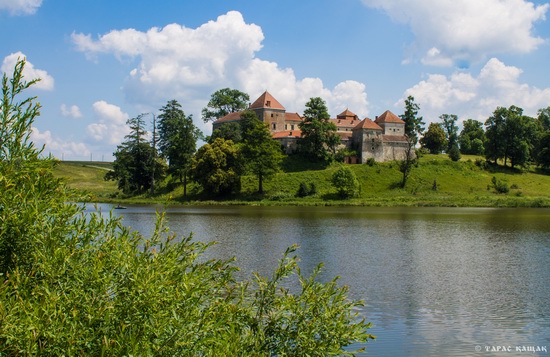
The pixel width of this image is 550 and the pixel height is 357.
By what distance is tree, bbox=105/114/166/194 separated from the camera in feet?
287

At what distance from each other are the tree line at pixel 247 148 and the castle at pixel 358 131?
2751mm

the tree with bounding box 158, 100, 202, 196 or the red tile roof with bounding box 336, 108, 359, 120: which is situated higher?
the red tile roof with bounding box 336, 108, 359, 120

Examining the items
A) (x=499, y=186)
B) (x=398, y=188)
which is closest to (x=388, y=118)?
(x=398, y=188)

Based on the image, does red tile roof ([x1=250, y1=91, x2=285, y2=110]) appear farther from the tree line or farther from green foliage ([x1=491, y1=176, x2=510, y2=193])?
green foliage ([x1=491, y1=176, x2=510, y2=193])

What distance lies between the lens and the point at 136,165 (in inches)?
3506

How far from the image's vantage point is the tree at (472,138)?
12506 centimetres

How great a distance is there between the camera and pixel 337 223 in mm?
48406

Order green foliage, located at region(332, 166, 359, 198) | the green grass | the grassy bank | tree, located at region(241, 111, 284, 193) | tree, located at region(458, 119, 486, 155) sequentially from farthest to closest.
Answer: tree, located at region(458, 119, 486, 155), the green grass, tree, located at region(241, 111, 284, 193), green foliage, located at region(332, 166, 359, 198), the grassy bank

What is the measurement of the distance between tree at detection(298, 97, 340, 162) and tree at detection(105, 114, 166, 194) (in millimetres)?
25722

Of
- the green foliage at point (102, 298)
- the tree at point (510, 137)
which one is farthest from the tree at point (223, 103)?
the green foliage at point (102, 298)

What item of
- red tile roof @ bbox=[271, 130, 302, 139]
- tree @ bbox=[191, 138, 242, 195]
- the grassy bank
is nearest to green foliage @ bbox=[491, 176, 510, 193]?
the grassy bank

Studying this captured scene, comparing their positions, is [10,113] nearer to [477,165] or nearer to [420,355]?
[420,355]

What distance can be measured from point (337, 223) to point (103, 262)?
137 ft

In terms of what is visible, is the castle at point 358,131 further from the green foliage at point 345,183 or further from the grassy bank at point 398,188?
the green foliage at point 345,183
